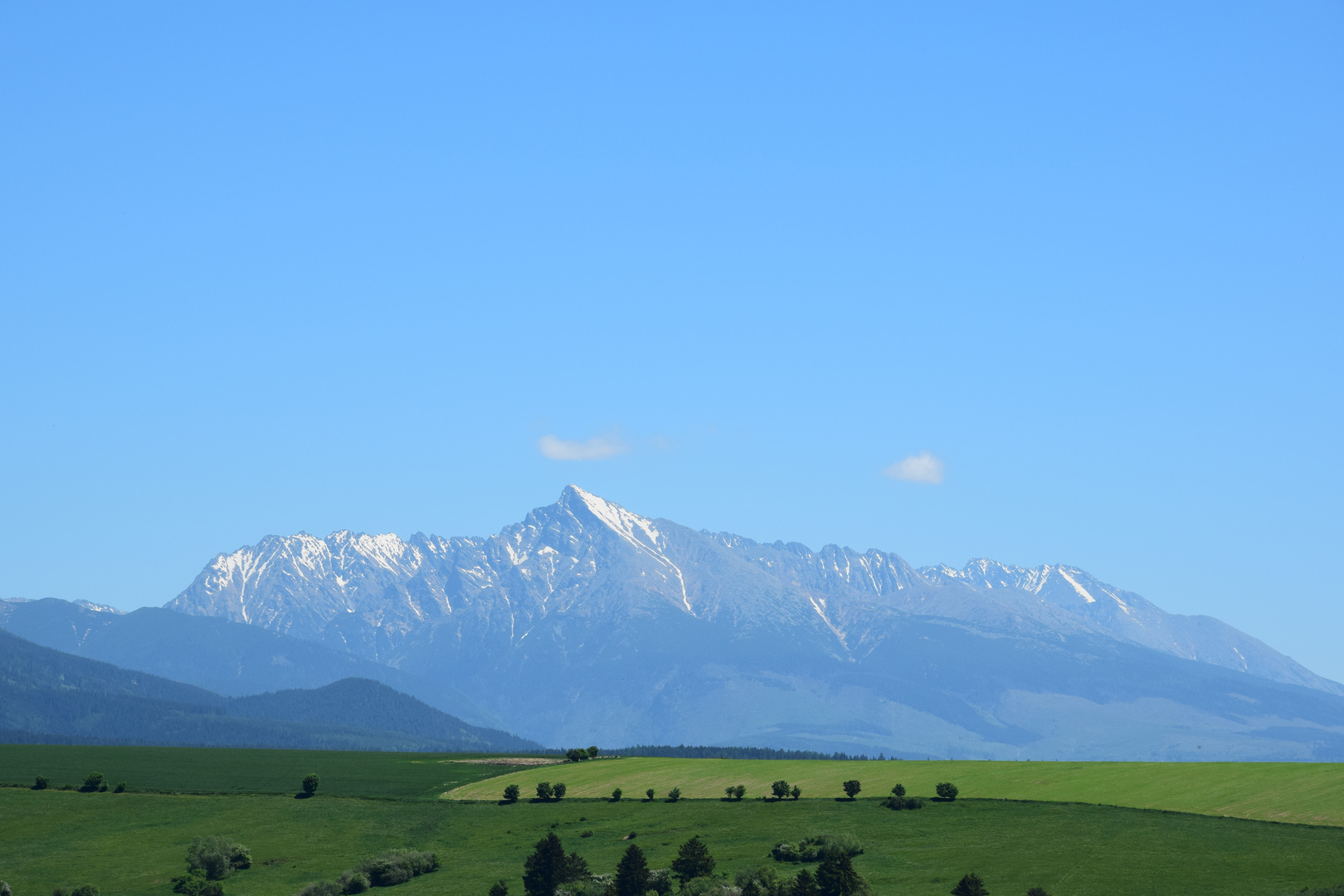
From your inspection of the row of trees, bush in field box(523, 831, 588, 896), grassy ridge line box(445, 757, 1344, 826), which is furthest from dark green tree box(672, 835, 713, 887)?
grassy ridge line box(445, 757, 1344, 826)

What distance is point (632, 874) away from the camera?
12812 centimetres

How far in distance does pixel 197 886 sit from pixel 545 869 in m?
35.1

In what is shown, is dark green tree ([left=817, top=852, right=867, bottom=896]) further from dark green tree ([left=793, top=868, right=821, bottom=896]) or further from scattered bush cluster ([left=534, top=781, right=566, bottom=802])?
Result: scattered bush cluster ([left=534, top=781, right=566, bottom=802])

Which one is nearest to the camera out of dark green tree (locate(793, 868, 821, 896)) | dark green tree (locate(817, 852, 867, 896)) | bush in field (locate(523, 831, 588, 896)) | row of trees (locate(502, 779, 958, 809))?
dark green tree (locate(817, 852, 867, 896))

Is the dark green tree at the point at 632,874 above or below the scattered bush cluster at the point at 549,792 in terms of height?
below

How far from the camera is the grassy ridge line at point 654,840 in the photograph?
122938 millimetres

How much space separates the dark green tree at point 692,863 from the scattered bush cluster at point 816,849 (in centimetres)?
739

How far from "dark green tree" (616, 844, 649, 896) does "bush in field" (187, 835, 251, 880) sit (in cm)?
4252

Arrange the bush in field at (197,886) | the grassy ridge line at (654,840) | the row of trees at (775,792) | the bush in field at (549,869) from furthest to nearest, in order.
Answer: the row of trees at (775,792) < the bush in field at (197,886) < the bush in field at (549,869) < the grassy ridge line at (654,840)

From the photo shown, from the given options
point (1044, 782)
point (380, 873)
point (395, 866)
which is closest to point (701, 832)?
point (395, 866)

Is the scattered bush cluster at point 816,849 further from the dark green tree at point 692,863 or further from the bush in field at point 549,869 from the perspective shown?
the bush in field at point 549,869

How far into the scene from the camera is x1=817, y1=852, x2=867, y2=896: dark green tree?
395 ft

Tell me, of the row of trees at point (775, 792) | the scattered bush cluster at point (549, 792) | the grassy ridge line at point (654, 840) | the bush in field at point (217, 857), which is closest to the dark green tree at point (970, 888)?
the grassy ridge line at point (654, 840)

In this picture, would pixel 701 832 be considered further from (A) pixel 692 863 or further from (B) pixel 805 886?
(B) pixel 805 886
